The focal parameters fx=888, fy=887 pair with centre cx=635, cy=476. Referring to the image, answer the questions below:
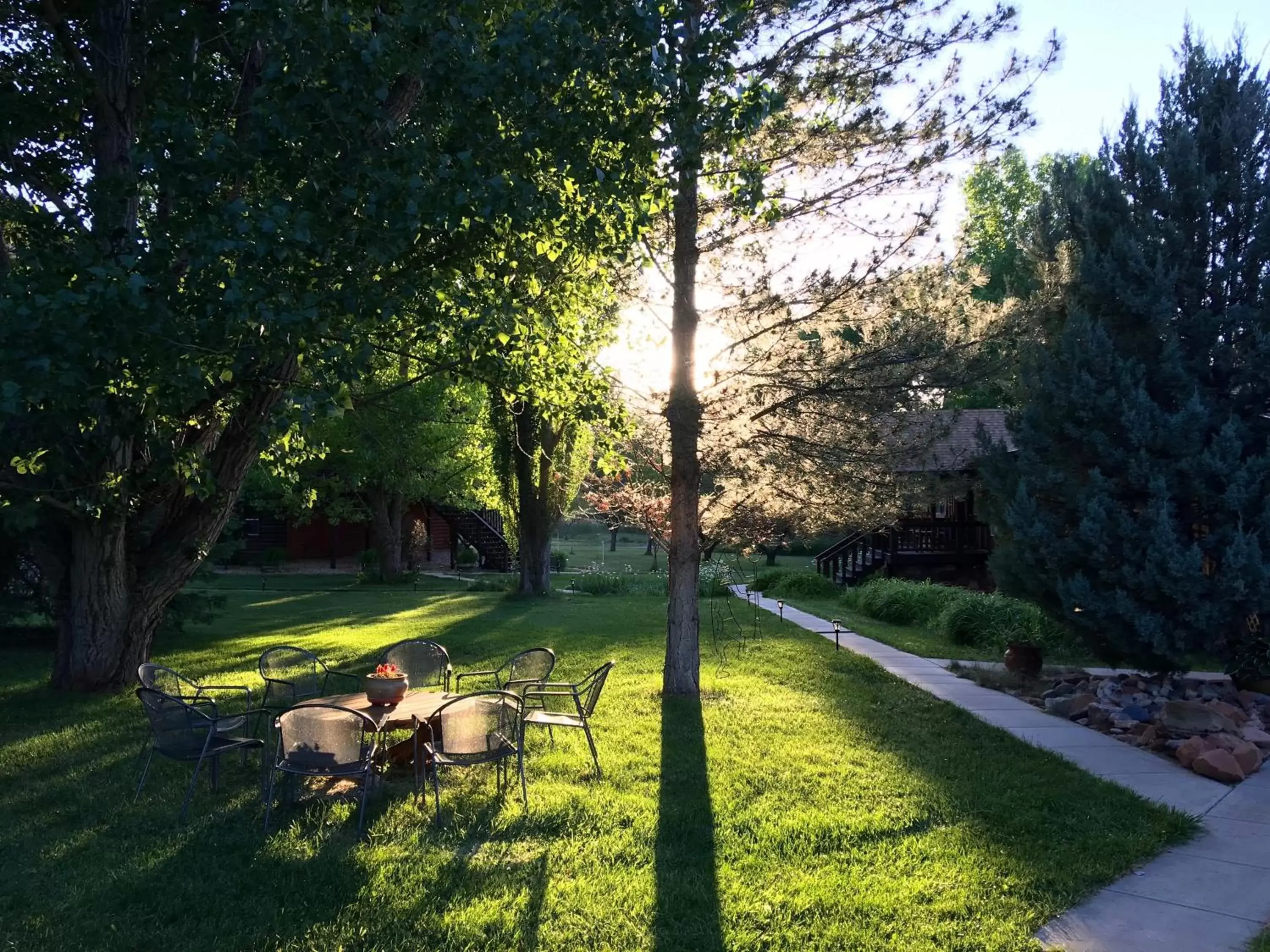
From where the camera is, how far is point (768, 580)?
2514 centimetres

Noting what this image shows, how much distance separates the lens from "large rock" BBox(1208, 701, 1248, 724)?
7.97 metres

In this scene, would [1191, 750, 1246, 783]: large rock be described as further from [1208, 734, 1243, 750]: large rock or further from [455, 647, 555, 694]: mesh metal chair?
[455, 647, 555, 694]: mesh metal chair

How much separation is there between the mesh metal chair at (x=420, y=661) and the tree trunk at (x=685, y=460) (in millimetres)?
2508

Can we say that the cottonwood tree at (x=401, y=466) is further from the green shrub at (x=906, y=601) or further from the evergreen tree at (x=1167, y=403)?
the evergreen tree at (x=1167, y=403)

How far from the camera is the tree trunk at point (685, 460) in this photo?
905cm

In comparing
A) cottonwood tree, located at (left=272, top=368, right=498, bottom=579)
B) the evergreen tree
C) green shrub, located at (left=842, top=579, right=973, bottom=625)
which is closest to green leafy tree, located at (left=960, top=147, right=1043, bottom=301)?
green shrub, located at (left=842, top=579, right=973, bottom=625)

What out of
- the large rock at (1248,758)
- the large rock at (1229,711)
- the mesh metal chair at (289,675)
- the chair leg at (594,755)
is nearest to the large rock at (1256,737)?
the large rock at (1229,711)

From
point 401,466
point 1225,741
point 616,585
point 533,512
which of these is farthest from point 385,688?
point 401,466

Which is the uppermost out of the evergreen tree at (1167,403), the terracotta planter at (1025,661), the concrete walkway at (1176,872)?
the evergreen tree at (1167,403)

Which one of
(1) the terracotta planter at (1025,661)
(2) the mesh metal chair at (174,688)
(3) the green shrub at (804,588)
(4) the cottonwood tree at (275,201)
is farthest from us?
(3) the green shrub at (804,588)

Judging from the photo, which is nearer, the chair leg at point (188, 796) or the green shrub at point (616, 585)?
the chair leg at point (188, 796)

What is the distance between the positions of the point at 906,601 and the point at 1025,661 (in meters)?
6.84

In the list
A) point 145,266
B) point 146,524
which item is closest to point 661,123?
point 145,266

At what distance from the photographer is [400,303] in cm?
588
